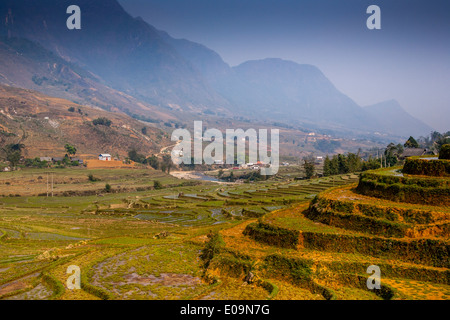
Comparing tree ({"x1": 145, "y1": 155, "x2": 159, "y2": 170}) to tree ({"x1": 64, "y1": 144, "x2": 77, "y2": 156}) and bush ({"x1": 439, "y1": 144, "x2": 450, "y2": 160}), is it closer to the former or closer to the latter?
tree ({"x1": 64, "y1": 144, "x2": 77, "y2": 156})

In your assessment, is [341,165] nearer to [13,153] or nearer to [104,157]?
[104,157]

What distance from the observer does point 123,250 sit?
3350 cm

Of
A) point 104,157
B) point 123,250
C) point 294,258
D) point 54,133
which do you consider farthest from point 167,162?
point 294,258

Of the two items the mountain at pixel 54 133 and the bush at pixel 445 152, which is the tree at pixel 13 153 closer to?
the mountain at pixel 54 133

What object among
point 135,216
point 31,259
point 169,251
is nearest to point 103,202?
point 135,216

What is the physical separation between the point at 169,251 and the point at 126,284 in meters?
8.11

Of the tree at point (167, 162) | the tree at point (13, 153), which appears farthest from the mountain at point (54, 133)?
the tree at point (167, 162)

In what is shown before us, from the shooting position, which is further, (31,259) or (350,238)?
(31,259)

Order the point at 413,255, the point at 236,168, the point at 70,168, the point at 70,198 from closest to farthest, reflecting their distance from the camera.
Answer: the point at 413,255
the point at 70,198
the point at 70,168
the point at 236,168

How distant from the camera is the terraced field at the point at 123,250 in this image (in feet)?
73.8

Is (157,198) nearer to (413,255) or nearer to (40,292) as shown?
(40,292)

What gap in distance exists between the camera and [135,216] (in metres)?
65.9

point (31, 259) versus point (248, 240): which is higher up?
point (248, 240)

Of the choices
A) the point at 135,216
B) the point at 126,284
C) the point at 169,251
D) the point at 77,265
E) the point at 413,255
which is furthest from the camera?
the point at 135,216
